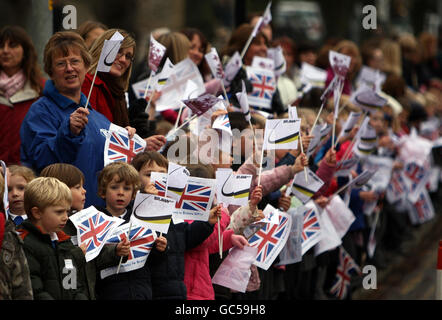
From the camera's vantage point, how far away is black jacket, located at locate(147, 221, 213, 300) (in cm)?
685

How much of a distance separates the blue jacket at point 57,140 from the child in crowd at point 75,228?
50 centimetres

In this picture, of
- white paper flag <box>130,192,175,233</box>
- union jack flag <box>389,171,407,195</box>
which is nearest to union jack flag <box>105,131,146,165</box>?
white paper flag <box>130,192,175,233</box>

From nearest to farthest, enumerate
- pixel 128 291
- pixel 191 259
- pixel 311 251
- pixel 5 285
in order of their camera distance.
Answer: pixel 5 285 → pixel 128 291 → pixel 191 259 → pixel 311 251

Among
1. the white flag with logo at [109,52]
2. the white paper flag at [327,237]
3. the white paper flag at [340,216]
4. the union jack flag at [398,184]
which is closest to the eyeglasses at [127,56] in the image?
the white flag with logo at [109,52]

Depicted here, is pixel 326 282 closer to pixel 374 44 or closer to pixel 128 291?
pixel 128 291

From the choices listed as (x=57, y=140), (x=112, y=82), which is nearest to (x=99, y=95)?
(x=112, y=82)

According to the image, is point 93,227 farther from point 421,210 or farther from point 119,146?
point 421,210

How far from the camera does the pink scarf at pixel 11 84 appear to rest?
859 cm

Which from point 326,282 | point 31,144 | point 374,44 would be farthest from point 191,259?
point 374,44

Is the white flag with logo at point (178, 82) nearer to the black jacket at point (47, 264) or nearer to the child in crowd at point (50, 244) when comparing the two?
the child in crowd at point (50, 244)

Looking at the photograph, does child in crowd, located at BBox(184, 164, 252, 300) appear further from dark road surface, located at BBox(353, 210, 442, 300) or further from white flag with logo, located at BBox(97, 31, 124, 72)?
dark road surface, located at BBox(353, 210, 442, 300)

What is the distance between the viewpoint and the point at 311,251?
9.55m

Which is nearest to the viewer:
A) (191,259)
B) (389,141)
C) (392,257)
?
(191,259)

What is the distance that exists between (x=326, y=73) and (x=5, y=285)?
287 inches
